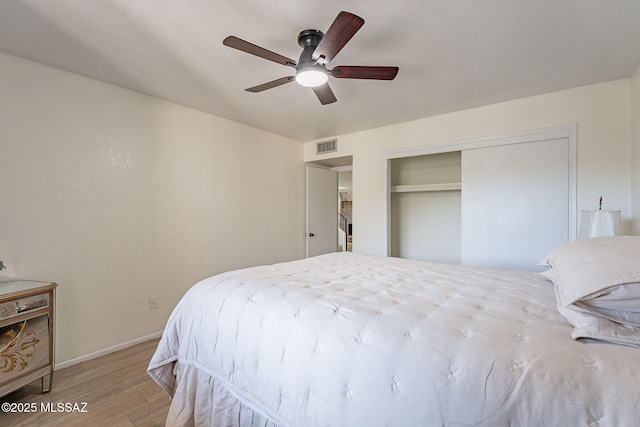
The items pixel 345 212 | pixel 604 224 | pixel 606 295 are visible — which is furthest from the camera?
pixel 345 212

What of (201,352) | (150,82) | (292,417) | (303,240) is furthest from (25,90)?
(303,240)

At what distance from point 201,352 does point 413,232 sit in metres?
3.67

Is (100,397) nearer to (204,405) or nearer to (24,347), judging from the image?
(24,347)

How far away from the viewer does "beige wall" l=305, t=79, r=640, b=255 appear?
2.44 metres

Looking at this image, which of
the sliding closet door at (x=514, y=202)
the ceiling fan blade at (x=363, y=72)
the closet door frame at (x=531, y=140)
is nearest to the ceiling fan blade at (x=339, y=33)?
the ceiling fan blade at (x=363, y=72)

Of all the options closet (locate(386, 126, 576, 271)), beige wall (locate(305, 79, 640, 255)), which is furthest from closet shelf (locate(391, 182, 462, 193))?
beige wall (locate(305, 79, 640, 255))

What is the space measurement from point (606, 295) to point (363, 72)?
168 centimetres

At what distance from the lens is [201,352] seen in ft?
4.91

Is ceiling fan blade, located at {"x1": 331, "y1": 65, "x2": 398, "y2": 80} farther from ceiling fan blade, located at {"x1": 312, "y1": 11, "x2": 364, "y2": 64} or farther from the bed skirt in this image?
the bed skirt

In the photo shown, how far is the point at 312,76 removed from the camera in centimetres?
180

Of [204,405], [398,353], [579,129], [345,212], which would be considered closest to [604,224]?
[579,129]

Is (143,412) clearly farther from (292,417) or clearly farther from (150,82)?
(150,82)

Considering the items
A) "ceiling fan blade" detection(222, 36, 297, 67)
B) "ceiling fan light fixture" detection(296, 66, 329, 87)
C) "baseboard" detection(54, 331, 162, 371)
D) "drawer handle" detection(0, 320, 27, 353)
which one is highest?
"ceiling fan blade" detection(222, 36, 297, 67)

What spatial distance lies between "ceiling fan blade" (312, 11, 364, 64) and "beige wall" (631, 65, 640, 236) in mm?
2503
